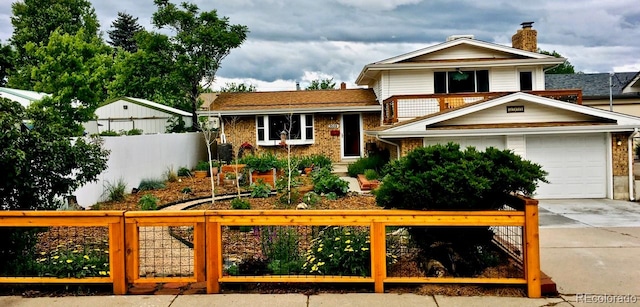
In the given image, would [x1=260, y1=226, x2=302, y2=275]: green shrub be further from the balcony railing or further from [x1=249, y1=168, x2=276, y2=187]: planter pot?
the balcony railing

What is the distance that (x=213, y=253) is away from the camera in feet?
18.6

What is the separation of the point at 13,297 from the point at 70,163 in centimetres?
202

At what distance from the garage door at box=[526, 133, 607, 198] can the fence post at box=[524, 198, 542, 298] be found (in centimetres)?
1027

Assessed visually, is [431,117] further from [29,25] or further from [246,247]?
[29,25]

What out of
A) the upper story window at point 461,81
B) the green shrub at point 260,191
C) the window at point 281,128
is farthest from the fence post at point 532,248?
the window at point 281,128

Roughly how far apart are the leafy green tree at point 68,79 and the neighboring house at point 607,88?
25.2 metres

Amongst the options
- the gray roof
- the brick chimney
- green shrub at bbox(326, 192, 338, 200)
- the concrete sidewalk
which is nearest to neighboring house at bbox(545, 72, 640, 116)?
the gray roof

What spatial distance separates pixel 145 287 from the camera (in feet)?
19.1

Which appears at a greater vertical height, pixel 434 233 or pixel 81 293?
pixel 434 233

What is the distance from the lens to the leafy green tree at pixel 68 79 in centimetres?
1348

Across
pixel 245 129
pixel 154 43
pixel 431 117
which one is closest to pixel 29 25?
pixel 154 43

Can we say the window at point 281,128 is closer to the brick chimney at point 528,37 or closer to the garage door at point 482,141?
the garage door at point 482,141

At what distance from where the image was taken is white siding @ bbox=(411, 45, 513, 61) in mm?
21391

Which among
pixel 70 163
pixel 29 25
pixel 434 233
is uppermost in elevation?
pixel 29 25
